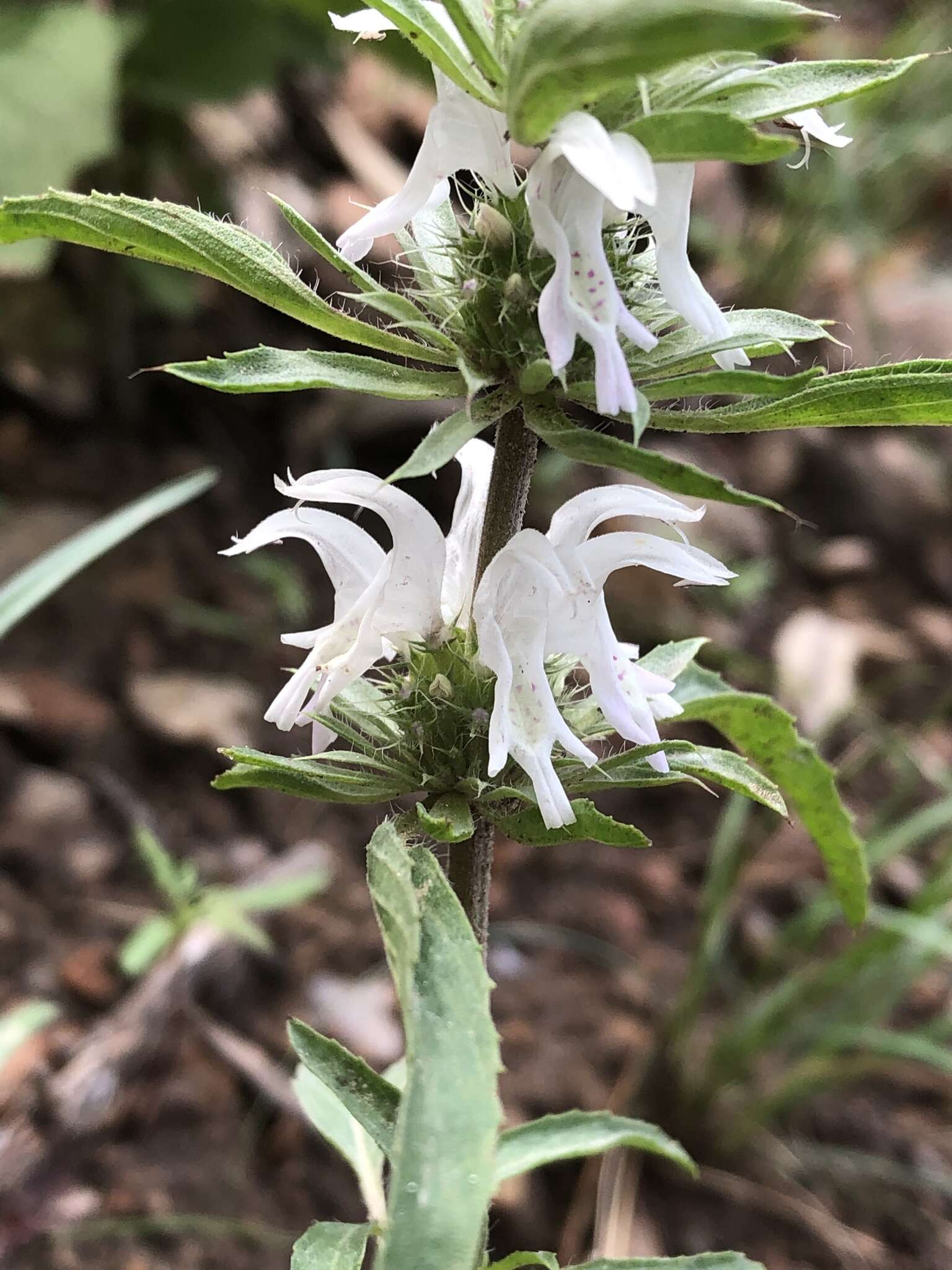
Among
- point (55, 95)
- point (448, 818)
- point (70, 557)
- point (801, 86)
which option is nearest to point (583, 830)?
point (448, 818)

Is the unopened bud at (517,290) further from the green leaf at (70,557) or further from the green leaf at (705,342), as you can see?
the green leaf at (70,557)

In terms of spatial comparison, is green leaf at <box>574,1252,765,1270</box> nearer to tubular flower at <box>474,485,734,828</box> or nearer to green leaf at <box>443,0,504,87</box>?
tubular flower at <box>474,485,734,828</box>

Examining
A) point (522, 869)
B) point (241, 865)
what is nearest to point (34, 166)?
point (241, 865)

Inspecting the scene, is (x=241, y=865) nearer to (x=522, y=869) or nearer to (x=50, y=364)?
(x=522, y=869)

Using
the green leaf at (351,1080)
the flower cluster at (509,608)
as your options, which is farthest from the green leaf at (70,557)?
the green leaf at (351,1080)

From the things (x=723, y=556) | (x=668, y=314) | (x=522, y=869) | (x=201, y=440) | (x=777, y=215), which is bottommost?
(x=522, y=869)
